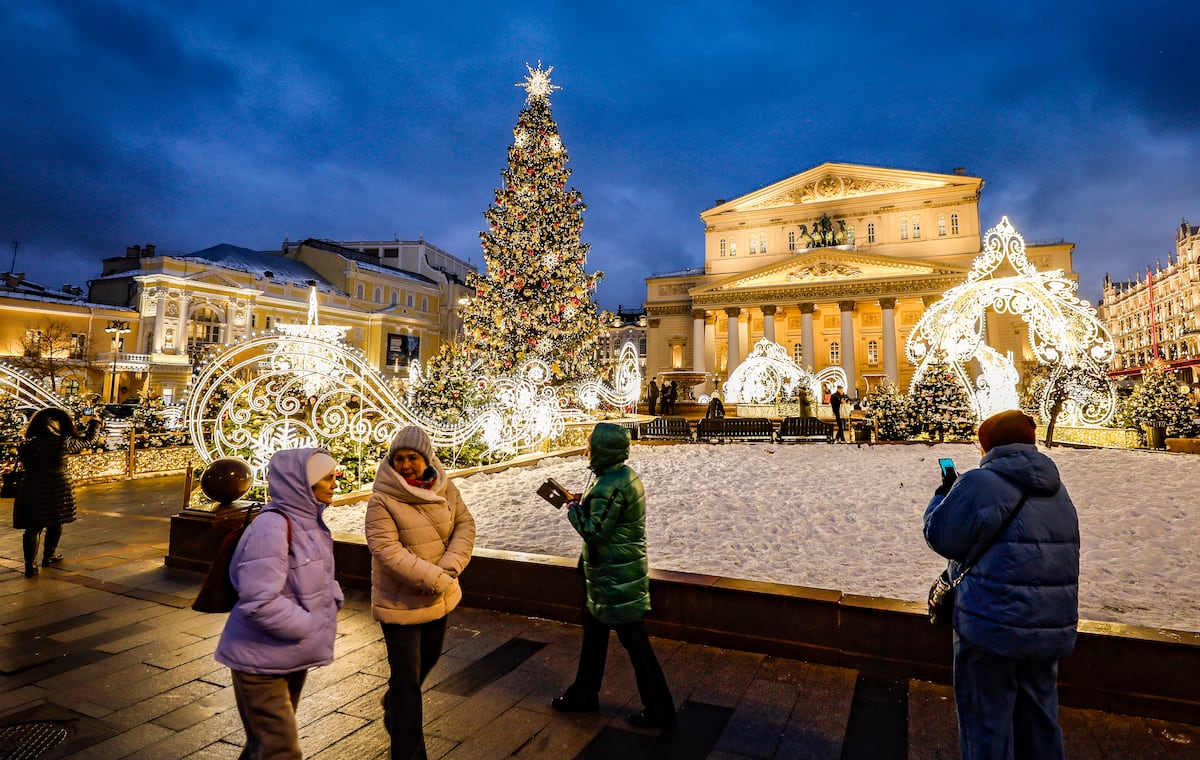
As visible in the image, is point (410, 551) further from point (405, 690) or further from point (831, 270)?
point (831, 270)

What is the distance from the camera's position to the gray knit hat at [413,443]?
2.63m

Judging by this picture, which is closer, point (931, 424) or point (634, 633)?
point (634, 633)

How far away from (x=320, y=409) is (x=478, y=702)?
6.83 m

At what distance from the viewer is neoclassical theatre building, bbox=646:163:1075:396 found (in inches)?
1586

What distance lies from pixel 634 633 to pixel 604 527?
58 centimetres

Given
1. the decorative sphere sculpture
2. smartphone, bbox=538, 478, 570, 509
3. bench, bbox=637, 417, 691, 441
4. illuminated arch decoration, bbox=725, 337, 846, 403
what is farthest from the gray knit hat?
illuminated arch decoration, bbox=725, 337, 846, 403

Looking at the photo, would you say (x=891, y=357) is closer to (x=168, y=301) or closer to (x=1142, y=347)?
(x=168, y=301)

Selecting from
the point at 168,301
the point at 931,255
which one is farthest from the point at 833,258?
the point at 168,301

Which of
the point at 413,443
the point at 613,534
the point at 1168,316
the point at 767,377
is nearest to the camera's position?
the point at 413,443

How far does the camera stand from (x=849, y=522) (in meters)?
6.89

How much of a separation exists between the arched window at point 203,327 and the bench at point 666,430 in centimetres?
3596

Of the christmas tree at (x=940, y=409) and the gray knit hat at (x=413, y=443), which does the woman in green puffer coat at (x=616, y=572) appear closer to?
the gray knit hat at (x=413, y=443)

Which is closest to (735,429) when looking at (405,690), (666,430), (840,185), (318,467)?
(666,430)

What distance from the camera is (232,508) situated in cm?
514
